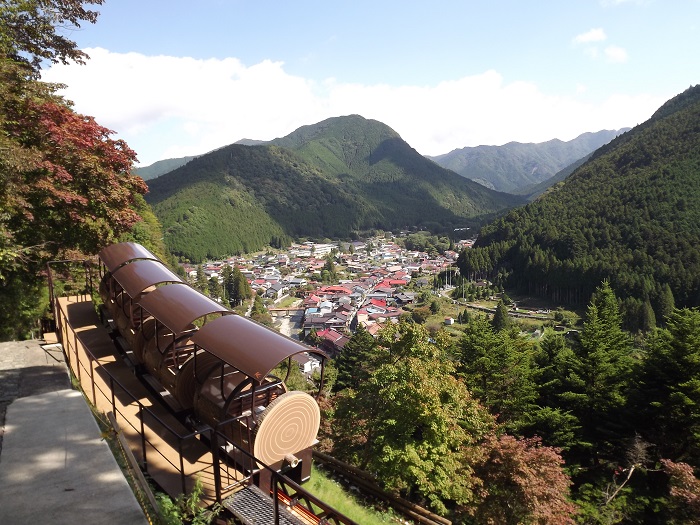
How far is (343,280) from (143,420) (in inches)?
3787

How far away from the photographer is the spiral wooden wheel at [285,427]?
5.47 meters

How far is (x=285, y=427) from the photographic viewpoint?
5754mm

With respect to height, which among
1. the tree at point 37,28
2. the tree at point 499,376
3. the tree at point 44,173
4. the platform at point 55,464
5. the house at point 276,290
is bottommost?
the house at point 276,290

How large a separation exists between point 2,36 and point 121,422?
8.60 m

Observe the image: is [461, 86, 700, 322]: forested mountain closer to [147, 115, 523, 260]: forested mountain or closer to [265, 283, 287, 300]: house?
[265, 283, 287, 300]: house

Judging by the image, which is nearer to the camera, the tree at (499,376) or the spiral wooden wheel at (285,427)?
the spiral wooden wheel at (285,427)

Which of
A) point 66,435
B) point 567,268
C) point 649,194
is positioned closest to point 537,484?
point 66,435

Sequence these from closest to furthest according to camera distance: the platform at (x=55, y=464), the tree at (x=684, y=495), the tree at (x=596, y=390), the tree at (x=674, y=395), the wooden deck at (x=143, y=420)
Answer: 1. the platform at (x=55, y=464)
2. the wooden deck at (x=143, y=420)
3. the tree at (x=684, y=495)
4. the tree at (x=674, y=395)
5. the tree at (x=596, y=390)

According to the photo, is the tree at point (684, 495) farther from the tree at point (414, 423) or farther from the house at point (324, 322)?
the house at point (324, 322)

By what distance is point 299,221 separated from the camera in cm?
16850

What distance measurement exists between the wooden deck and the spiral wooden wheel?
20.7 inches

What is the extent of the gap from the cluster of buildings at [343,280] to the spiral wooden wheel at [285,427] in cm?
4122

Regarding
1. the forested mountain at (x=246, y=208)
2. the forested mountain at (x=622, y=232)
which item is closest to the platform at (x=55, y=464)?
the forested mountain at (x=622, y=232)

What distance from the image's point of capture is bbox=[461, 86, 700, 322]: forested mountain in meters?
62.5
